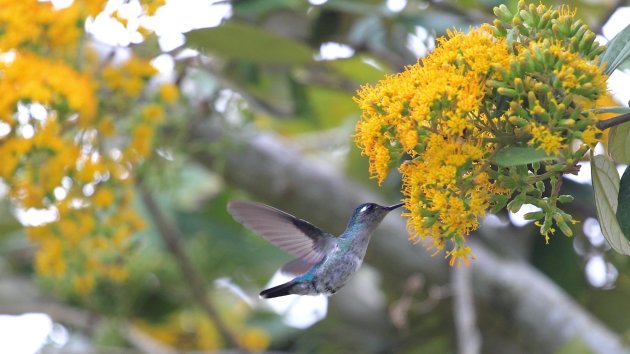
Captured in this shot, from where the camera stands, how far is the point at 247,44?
3.68m

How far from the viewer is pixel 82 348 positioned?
474 centimetres

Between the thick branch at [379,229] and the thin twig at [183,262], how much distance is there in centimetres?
33

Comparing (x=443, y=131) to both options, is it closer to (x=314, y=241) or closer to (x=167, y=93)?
(x=314, y=241)

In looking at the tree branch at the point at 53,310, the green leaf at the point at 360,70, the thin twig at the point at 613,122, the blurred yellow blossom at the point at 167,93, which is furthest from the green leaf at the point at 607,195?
the tree branch at the point at 53,310

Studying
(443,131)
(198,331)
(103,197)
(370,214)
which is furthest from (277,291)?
(198,331)

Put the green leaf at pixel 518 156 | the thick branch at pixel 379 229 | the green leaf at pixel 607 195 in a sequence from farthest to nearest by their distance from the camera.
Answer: the thick branch at pixel 379 229 → the green leaf at pixel 607 195 → the green leaf at pixel 518 156

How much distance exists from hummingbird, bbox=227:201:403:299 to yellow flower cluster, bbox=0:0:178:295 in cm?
96

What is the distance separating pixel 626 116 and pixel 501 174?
258mm

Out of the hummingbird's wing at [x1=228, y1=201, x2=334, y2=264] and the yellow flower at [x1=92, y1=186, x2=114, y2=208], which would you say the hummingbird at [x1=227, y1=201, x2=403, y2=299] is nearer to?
the hummingbird's wing at [x1=228, y1=201, x2=334, y2=264]

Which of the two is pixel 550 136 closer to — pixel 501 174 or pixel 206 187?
pixel 501 174

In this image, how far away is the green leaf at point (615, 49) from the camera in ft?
6.08

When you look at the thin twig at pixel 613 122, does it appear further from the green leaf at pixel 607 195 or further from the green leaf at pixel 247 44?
the green leaf at pixel 247 44

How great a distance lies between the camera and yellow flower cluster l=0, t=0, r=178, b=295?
2.85 metres

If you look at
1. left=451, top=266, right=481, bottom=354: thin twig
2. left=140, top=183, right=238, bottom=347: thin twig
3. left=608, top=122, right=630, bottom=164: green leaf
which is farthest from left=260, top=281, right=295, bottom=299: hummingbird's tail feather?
left=140, top=183, right=238, bottom=347: thin twig
